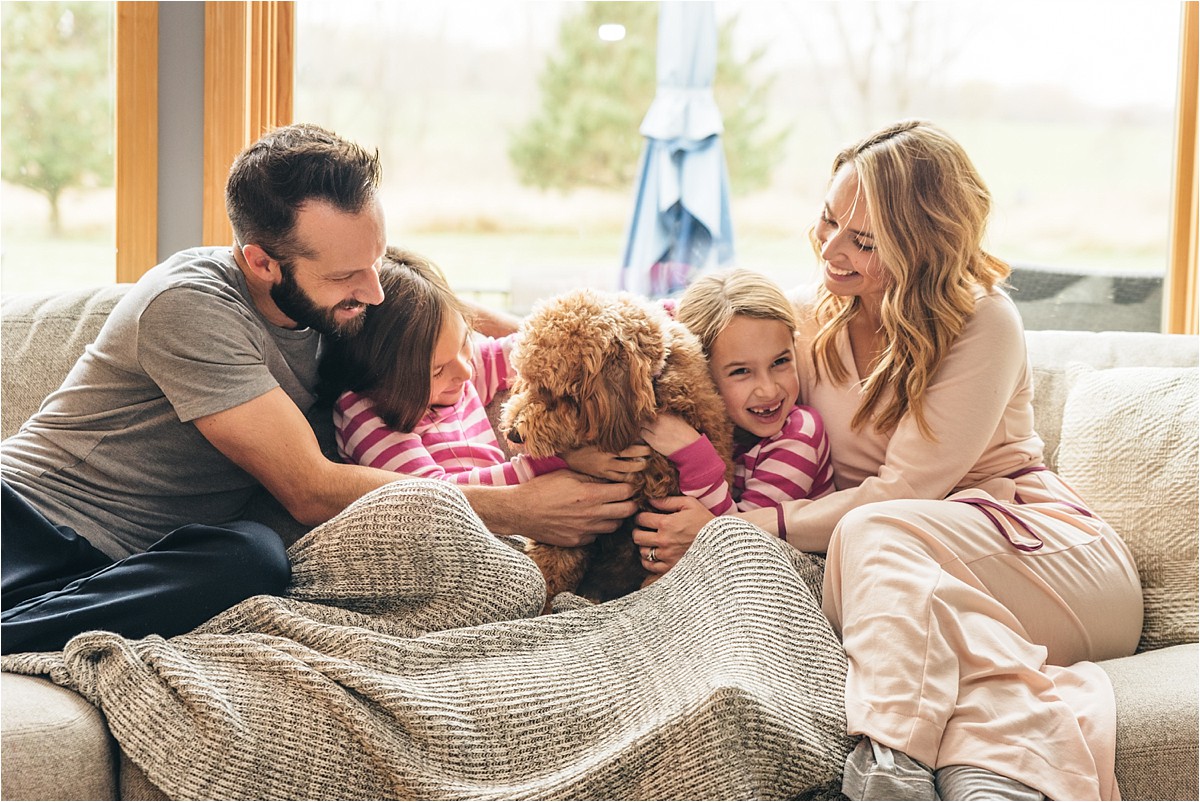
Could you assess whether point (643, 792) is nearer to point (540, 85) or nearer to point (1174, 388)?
point (1174, 388)

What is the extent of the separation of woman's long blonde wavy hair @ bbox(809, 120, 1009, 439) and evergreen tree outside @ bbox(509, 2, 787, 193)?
102 inches

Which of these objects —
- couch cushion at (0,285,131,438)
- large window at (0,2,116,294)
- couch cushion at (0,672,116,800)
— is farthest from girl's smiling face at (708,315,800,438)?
large window at (0,2,116,294)

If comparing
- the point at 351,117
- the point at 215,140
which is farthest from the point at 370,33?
the point at 215,140

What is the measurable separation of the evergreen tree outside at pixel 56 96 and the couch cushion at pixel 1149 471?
3.08 m

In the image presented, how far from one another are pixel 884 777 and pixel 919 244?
1.02 metres

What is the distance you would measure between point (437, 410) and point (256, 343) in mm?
424

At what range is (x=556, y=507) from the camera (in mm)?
1918

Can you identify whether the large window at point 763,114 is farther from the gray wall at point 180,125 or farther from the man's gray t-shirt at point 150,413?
the man's gray t-shirt at point 150,413

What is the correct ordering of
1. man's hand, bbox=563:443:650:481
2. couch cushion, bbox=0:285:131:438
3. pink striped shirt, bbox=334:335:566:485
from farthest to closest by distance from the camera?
couch cushion, bbox=0:285:131:438
pink striped shirt, bbox=334:335:566:485
man's hand, bbox=563:443:650:481

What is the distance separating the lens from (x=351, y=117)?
162 inches

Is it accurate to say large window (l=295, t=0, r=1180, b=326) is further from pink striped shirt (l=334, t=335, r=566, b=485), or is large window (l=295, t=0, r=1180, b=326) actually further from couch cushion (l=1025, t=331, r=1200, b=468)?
couch cushion (l=1025, t=331, r=1200, b=468)

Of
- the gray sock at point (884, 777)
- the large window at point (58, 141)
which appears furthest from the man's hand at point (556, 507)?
the large window at point (58, 141)

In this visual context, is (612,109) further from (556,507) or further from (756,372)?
(556,507)

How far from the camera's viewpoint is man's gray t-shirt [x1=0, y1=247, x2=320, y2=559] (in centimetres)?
184
